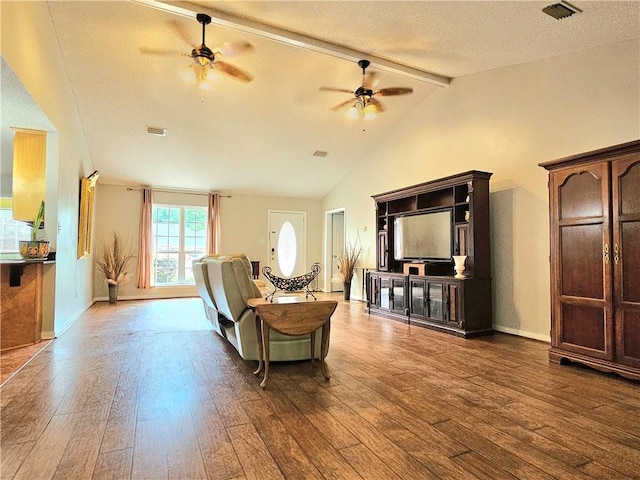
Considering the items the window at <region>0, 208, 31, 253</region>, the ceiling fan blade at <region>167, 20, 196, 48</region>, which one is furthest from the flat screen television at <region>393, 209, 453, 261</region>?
the window at <region>0, 208, 31, 253</region>

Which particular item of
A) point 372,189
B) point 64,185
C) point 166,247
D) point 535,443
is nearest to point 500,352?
point 535,443

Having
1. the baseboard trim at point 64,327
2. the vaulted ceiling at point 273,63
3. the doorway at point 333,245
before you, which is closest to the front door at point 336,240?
the doorway at point 333,245

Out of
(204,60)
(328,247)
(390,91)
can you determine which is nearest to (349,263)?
(328,247)

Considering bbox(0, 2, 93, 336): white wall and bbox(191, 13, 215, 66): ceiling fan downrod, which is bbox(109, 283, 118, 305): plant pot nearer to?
bbox(0, 2, 93, 336): white wall

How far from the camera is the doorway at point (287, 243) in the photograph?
9.05m

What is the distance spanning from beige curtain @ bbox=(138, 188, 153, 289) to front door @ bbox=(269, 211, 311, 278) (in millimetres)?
2706

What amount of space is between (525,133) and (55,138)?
18.1 feet

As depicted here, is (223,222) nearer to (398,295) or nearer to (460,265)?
(398,295)

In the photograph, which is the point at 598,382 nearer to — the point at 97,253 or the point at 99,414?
the point at 99,414

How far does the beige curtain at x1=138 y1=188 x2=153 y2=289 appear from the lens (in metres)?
7.58

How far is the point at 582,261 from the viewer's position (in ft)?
10.2

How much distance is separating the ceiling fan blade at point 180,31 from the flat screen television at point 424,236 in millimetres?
3793

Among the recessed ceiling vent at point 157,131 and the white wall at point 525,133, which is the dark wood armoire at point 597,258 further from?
the recessed ceiling vent at point 157,131

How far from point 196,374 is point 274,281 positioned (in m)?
0.96
